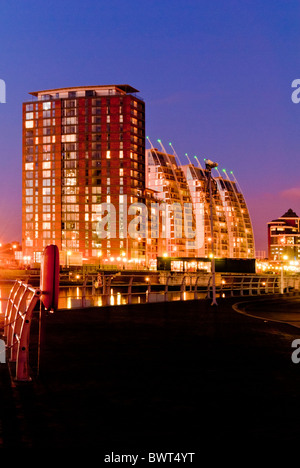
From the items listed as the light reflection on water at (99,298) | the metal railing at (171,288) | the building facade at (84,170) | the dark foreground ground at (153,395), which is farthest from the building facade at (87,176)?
the dark foreground ground at (153,395)

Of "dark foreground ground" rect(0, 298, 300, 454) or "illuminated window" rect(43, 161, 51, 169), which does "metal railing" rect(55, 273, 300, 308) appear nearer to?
"dark foreground ground" rect(0, 298, 300, 454)

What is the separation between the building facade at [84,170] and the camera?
5842 inches

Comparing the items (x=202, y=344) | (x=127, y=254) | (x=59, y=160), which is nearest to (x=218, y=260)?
(x=127, y=254)

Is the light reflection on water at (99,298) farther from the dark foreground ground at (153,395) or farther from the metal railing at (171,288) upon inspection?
the dark foreground ground at (153,395)

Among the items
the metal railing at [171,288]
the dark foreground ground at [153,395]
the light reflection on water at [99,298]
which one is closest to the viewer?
the dark foreground ground at [153,395]

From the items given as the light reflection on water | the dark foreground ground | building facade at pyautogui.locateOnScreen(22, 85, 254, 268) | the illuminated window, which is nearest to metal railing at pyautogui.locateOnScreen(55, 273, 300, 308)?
the light reflection on water

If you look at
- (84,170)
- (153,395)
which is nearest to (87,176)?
(84,170)

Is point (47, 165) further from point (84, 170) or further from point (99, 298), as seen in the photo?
point (99, 298)

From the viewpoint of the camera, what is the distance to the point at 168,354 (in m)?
11.2

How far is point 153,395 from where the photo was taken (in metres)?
7.52

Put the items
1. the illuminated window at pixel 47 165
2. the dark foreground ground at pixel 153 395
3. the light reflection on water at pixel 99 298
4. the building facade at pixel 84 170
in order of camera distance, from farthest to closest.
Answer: the illuminated window at pixel 47 165 → the building facade at pixel 84 170 → the light reflection on water at pixel 99 298 → the dark foreground ground at pixel 153 395

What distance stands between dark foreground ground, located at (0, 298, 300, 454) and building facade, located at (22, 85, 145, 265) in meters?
132

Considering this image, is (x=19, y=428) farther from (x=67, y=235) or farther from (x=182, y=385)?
(x=67, y=235)

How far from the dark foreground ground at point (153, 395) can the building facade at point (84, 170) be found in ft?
433
